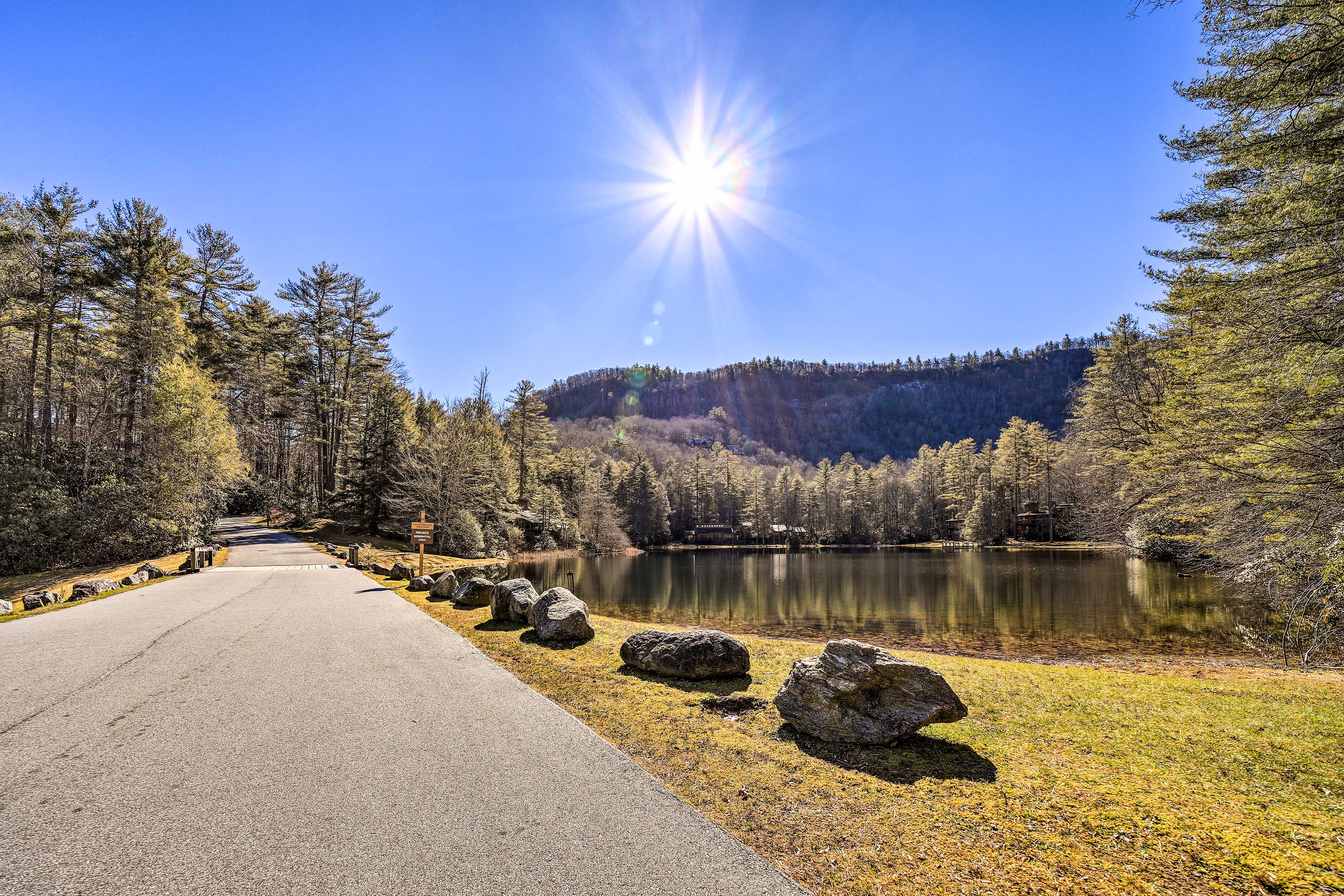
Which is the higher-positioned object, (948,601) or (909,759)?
(909,759)

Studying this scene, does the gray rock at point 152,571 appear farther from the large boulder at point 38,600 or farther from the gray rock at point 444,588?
the gray rock at point 444,588

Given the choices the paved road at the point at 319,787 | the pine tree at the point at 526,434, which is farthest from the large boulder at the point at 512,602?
the pine tree at the point at 526,434

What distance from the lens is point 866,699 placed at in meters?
5.28

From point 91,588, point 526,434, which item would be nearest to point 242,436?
point 526,434

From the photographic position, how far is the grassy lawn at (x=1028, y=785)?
3.15 metres

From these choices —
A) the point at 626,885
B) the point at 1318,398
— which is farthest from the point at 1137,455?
the point at 626,885

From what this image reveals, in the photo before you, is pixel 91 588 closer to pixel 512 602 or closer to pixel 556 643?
pixel 512 602

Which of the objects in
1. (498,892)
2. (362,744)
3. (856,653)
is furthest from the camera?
(856,653)

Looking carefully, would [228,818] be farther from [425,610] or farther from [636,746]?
[425,610]

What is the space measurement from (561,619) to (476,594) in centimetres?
443

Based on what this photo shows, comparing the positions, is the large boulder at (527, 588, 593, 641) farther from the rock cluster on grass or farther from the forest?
the forest

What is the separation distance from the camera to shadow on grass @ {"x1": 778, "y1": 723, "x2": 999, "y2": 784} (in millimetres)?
4508

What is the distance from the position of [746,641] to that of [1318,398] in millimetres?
10128

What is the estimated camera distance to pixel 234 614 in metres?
10.8
